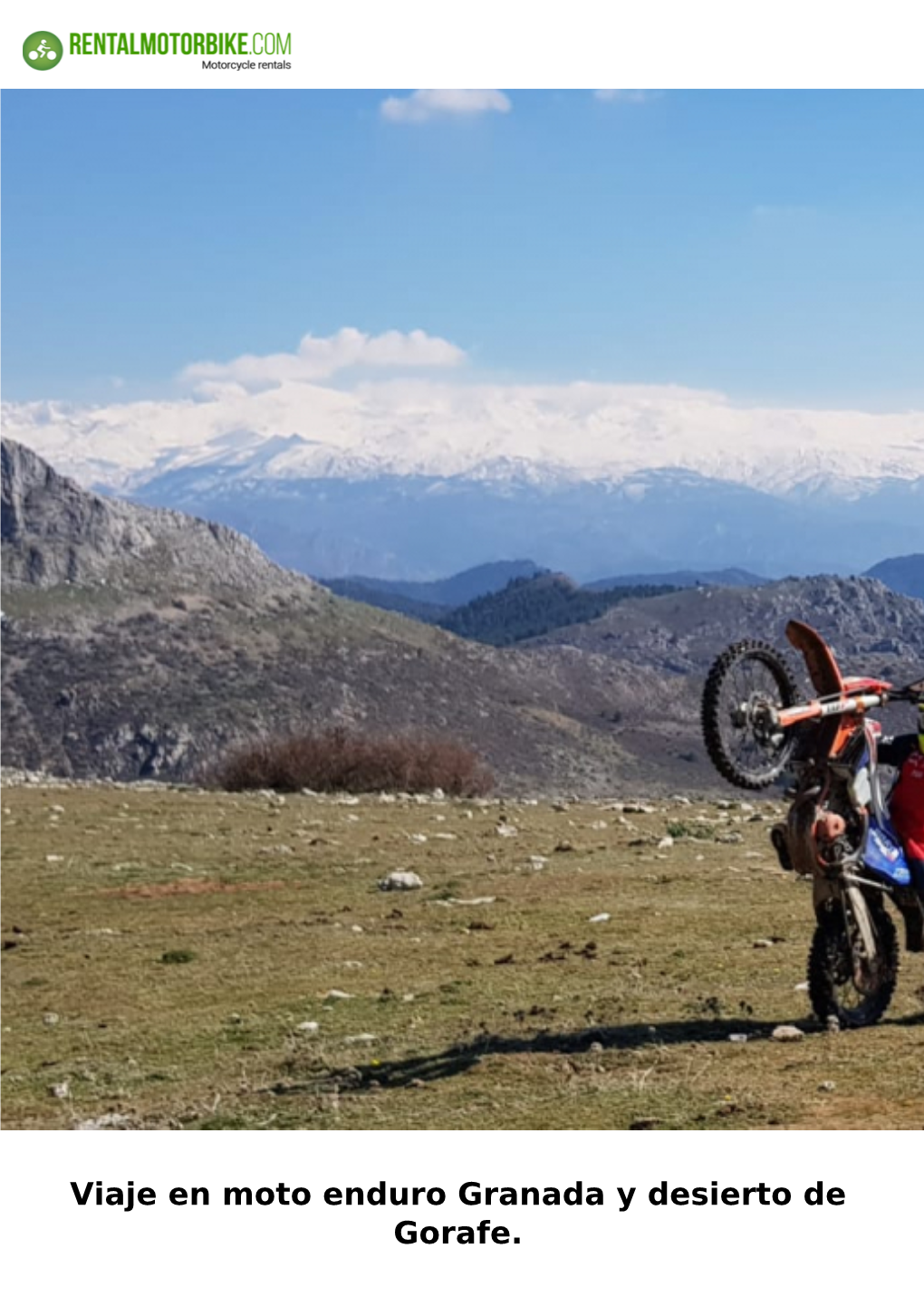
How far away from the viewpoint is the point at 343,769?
160 feet

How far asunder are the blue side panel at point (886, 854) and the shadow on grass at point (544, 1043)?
107 centimetres

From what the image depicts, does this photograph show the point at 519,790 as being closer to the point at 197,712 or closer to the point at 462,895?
the point at 197,712

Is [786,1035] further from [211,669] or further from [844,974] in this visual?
[211,669]

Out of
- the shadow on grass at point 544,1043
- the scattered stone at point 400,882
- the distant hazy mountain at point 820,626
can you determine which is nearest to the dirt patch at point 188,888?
the scattered stone at point 400,882

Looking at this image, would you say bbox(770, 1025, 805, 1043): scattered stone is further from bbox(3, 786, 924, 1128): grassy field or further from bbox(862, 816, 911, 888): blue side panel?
bbox(862, 816, 911, 888): blue side panel

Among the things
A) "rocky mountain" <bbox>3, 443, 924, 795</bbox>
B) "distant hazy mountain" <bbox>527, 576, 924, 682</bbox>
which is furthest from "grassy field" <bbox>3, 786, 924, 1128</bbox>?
"distant hazy mountain" <bbox>527, 576, 924, 682</bbox>

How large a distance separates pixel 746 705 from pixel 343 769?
3751cm

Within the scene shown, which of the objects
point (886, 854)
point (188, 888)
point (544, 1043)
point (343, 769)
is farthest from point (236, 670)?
point (886, 854)

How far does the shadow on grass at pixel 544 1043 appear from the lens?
12.4 meters

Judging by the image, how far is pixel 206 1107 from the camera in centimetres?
1230

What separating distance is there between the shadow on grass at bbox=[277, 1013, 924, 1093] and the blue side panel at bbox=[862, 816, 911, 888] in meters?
1.07

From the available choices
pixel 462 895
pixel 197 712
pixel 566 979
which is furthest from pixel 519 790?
pixel 566 979

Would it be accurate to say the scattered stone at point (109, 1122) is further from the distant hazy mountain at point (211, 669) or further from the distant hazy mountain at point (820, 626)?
the distant hazy mountain at point (820, 626)

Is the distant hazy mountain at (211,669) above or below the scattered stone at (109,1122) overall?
above
